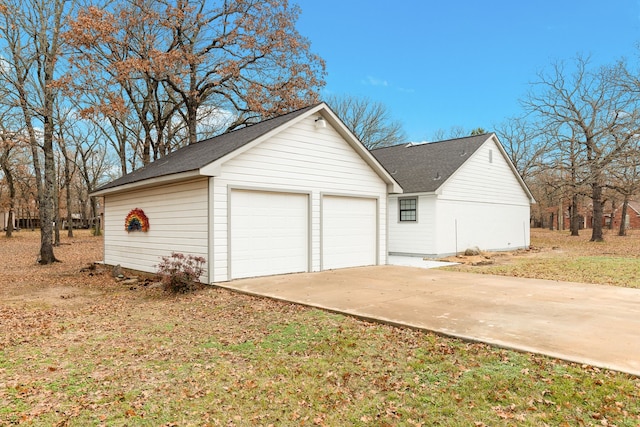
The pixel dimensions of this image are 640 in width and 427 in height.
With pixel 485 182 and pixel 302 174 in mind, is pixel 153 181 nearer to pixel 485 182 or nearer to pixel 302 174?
pixel 302 174

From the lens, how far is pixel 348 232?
1170 cm

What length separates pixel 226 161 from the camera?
8844 millimetres

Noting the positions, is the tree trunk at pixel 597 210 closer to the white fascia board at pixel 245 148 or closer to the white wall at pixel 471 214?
the white wall at pixel 471 214

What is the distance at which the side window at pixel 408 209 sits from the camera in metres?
16.2

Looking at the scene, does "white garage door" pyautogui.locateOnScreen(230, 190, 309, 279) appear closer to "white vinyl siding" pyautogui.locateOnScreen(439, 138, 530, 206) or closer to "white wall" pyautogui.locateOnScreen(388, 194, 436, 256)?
"white wall" pyautogui.locateOnScreen(388, 194, 436, 256)

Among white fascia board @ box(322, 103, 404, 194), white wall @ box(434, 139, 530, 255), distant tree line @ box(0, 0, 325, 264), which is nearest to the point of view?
white fascia board @ box(322, 103, 404, 194)

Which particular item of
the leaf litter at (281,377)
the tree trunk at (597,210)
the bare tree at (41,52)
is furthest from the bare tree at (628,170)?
the bare tree at (41,52)

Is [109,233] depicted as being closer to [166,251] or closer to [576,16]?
[166,251]

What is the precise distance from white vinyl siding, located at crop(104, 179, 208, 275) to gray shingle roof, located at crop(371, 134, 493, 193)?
375 inches

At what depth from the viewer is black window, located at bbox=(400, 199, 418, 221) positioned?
16.2 m

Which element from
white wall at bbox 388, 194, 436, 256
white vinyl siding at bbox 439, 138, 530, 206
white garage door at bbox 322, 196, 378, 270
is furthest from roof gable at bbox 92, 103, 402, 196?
white vinyl siding at bbox 439, 138, 530, 206

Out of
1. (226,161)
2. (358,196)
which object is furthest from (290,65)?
(226,161)

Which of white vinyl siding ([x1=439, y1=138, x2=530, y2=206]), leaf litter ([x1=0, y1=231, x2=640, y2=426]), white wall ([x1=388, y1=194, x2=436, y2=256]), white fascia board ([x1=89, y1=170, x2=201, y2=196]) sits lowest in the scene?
leaf litter ([x1=0, y1=231, x2=640, y2=426])

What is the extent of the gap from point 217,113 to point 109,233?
1190 cm
